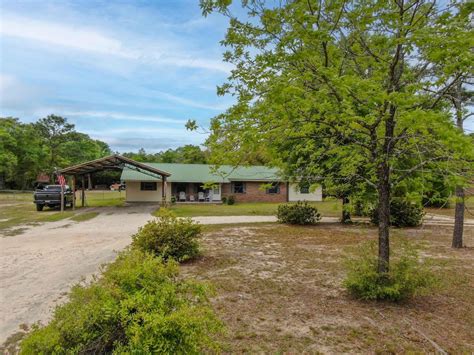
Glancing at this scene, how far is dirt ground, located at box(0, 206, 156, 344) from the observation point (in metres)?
5.03

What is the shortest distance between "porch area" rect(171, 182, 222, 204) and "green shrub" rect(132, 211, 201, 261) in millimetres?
22055

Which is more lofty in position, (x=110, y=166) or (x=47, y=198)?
(x=110, y=166)

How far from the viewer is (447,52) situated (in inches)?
151

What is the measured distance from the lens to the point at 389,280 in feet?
17.1

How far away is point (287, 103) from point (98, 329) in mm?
3440

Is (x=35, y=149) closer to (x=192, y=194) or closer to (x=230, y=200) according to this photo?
(x=192, y=194)

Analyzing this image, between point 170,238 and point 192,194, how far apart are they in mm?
23195

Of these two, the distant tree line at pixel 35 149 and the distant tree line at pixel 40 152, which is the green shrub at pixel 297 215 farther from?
the distant tree line at pixel 35 149

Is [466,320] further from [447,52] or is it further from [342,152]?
[447,52]

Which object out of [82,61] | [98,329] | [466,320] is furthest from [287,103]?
[82,61]

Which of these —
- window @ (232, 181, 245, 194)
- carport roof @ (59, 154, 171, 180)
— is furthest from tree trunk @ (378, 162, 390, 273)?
window @ (232, 181, 245, 194)

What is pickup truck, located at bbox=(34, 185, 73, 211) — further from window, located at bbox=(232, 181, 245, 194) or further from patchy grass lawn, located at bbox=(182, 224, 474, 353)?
patchy grass lawn, located at bbox=(182, 224, 474, 353)

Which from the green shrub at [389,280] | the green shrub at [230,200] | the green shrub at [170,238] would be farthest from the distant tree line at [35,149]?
the green shrub at [389,280]

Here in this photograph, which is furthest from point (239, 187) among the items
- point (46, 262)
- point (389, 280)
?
point (389, 280)
